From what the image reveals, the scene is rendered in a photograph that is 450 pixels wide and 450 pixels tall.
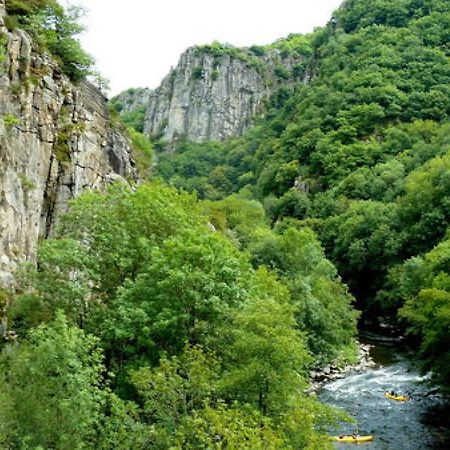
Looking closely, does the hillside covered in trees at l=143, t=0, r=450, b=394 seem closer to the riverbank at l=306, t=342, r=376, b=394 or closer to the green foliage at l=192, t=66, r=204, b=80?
the riverbank at l=306, t=342, r=376, b=394

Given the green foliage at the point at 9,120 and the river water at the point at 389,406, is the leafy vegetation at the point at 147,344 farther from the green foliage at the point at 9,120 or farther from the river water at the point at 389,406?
the river water at the point at 389,406

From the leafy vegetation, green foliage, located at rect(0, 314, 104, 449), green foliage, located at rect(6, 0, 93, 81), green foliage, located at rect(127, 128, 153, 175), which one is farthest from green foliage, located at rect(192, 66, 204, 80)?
green foliage, located at rect(0, 314, 104, 449)

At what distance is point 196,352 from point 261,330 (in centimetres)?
251

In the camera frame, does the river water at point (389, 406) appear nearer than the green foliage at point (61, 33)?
Yes

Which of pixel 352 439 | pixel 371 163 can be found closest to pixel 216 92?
pixel 371 163

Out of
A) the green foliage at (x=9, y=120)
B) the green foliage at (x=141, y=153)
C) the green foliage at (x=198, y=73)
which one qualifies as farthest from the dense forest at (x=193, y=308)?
the green foliage at (x=198, y=73)

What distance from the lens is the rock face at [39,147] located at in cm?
2811

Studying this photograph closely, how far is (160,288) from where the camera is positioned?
21.6 metres

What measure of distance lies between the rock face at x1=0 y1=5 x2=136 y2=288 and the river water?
18.8 meters

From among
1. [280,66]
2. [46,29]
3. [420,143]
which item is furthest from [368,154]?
[280,66]

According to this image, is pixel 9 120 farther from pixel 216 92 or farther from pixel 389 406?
pixel 216 92

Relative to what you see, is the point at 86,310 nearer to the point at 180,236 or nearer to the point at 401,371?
the point at 180,236

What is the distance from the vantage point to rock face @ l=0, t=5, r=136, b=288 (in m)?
28.1

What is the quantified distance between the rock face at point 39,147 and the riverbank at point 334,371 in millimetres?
19358
